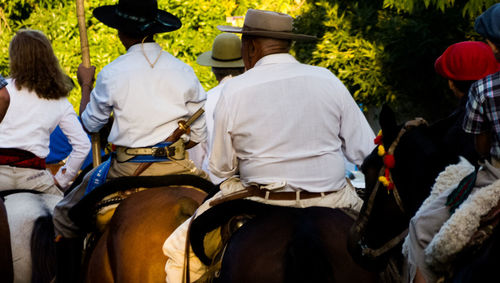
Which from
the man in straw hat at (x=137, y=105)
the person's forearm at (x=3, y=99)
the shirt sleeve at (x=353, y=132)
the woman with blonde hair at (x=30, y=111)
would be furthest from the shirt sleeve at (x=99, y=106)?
the shirt sleeve at (x=353, y=132)

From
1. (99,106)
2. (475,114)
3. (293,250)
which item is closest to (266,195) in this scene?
(293,250)

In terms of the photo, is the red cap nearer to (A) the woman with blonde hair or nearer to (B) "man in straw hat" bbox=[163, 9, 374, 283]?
(B) "man in straw hat" bbox=[163, 9, 374, 283]

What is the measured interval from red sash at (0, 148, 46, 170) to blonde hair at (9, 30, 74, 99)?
48 cm

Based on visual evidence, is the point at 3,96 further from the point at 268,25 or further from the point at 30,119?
the point at 268,25

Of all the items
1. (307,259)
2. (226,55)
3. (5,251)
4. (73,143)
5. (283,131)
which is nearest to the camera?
(307,259)

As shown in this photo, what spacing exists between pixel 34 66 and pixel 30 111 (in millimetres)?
365

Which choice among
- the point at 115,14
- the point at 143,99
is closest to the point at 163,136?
the point at 143,99

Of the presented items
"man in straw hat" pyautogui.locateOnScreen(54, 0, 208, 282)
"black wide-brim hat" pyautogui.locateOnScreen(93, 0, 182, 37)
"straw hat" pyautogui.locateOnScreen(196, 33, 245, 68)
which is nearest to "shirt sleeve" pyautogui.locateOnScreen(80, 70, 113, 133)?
"man in straw hat" pyautogui.locateOnScreen(54, 0, 208, 282)

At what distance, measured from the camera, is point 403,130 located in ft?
11.8

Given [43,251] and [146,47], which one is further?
[43,251]

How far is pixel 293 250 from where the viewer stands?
3334mm

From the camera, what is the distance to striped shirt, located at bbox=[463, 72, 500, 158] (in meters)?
2.87

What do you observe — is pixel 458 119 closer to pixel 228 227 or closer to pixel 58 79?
pixel 228 227

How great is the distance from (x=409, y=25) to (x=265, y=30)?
21.8 feet
